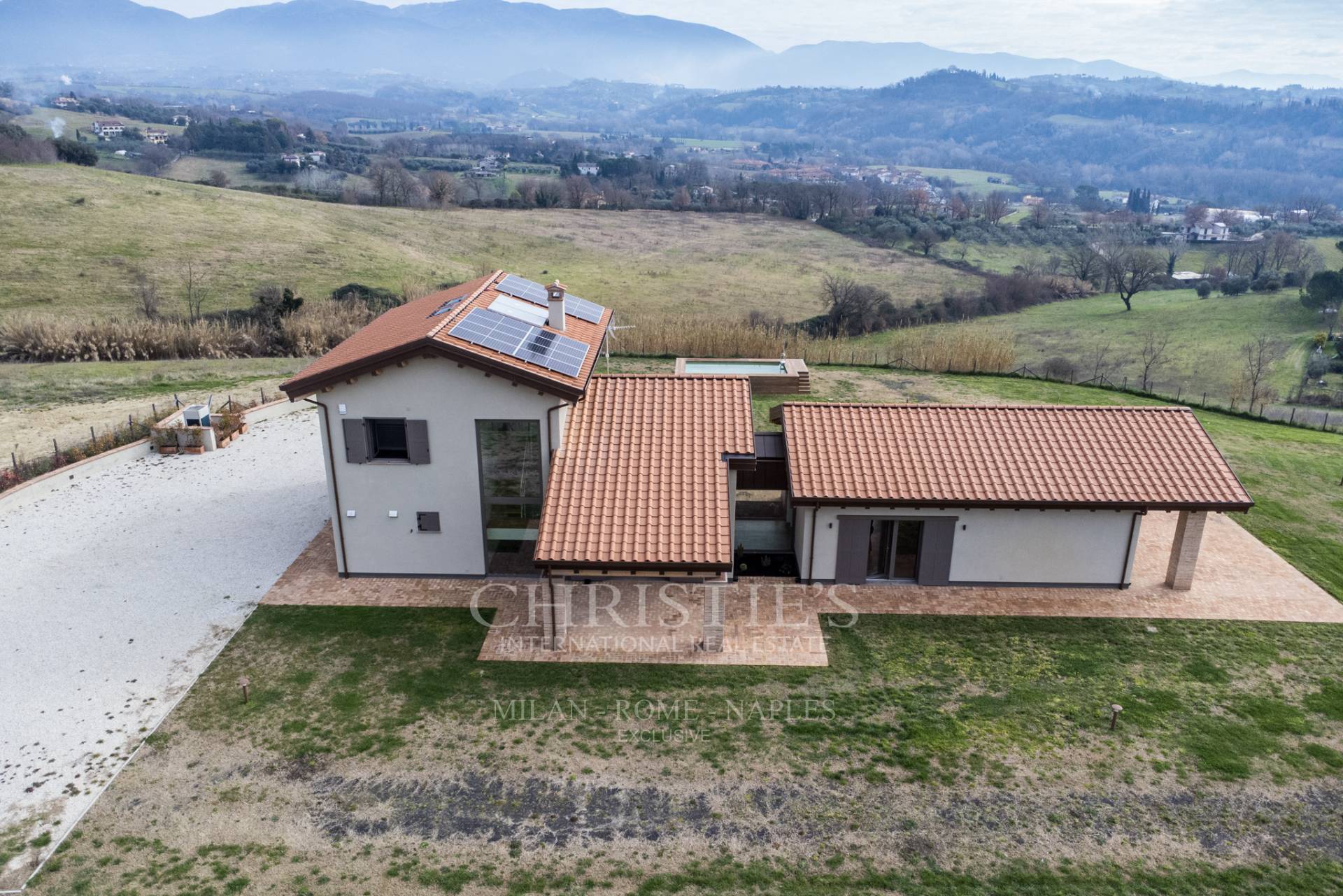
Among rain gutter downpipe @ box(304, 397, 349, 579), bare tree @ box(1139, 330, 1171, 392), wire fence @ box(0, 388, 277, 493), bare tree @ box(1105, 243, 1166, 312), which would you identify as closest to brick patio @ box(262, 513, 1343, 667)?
rain gutter downpipe @ box(304, 397, 349, 579)

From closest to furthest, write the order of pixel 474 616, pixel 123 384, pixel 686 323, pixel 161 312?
pixel 474 616 < pixel 123 384 < pixel 686 323 < pixel 161 312

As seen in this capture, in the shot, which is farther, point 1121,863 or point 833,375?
point 833,375

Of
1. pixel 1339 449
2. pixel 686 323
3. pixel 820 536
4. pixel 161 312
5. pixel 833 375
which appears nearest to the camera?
pixel 820 536

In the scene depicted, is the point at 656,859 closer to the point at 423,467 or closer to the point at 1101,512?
the point at 423,467

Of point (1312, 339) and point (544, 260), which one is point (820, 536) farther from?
point (544, 260)

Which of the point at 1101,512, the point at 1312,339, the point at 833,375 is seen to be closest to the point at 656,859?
the point at 1101,512

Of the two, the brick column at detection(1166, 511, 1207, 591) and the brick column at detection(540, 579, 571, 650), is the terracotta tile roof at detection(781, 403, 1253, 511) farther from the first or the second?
the brick column at detection(540, 579, 571, 650)

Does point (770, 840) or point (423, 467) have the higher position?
point (423, 467)
